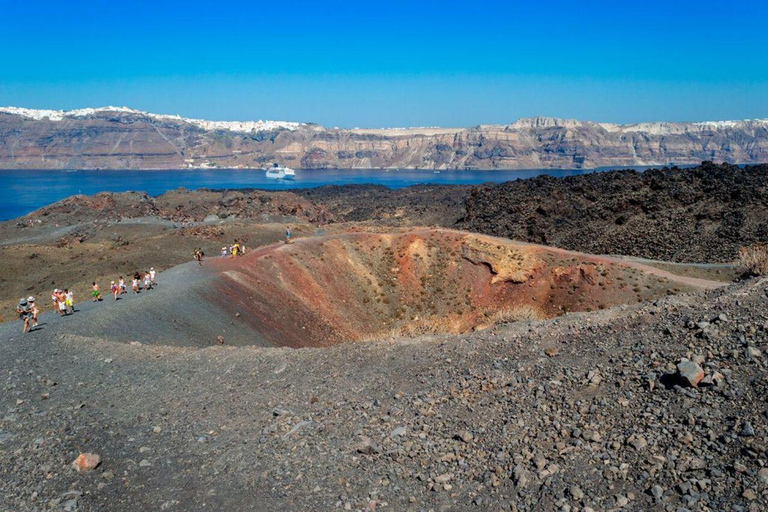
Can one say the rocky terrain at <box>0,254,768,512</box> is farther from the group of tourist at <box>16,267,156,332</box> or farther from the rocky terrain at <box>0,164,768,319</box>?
the rocky terrain at <box>0,164,768,319</box>

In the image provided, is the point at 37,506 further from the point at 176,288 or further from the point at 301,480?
the point at 176,288

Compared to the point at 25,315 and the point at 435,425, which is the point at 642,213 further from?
the point at 25,315

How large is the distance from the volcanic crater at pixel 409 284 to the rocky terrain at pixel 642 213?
1643 centimetres

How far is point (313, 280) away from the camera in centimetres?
3422

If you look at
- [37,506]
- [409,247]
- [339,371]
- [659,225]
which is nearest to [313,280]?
[409,247]

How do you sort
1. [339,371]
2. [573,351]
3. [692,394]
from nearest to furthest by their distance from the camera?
Answer: 1. [692,394]
2. [573,351]
3. [339,371]

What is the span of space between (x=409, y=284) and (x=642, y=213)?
32.1 meters

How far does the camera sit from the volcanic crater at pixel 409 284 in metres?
30.1

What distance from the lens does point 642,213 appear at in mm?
56719

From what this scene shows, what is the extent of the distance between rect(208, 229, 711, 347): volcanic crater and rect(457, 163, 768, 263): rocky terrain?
16431mm

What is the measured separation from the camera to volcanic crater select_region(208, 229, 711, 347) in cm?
3006

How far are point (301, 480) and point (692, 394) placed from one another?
22.5ft

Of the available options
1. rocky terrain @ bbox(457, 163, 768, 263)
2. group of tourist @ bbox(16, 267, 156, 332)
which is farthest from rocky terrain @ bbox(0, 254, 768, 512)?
rocky terrain @ bbox(457, 163, 768, 263)

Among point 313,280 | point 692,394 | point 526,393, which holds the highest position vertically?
point 692,394
